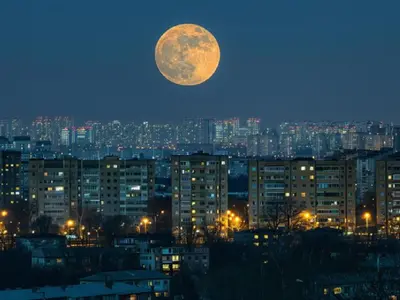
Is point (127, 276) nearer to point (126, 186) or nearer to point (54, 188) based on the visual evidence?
point (126, 186)

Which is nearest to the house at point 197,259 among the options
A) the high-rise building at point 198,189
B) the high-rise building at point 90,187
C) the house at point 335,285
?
the house at point 335,285

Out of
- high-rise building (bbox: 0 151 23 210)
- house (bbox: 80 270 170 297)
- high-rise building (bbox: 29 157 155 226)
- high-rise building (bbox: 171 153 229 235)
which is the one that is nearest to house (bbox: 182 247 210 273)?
house (bbox: 80 270 170 297)

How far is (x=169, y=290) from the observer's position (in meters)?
16.0

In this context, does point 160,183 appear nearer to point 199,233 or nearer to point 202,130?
point 199,233

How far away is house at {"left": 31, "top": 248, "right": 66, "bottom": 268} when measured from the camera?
1762cm

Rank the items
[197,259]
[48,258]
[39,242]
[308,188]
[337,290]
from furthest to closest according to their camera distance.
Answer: [308,188] < [39,242] < [197,259] < [48,258] < [337,290]

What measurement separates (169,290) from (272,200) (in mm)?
8248

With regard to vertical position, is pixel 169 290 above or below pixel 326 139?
below

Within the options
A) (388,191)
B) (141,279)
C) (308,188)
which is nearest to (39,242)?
(141,279)

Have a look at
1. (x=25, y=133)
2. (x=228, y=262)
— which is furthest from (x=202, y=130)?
(x=228, y=262)

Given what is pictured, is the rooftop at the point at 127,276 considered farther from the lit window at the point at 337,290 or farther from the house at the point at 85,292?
the lit window at the point at 337,290

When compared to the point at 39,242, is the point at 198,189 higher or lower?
higher

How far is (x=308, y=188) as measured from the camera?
2447 centimetres

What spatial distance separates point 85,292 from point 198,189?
10.1 meters
